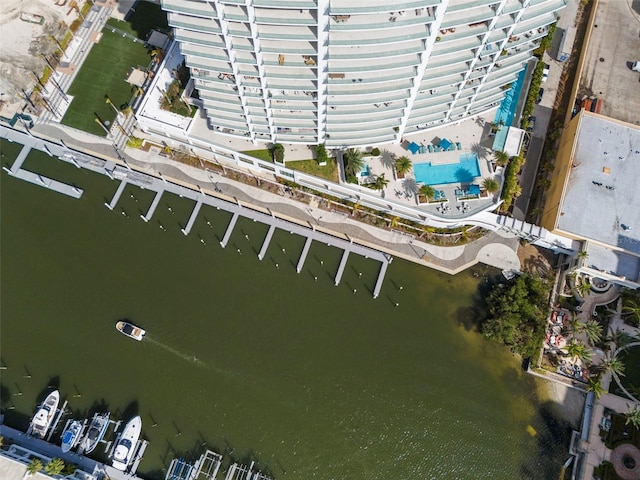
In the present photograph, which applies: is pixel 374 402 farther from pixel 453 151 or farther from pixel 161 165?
pixel 161 165

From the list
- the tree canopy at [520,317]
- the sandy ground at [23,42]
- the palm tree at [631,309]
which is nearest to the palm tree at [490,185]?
the tree canopy at [520,317]

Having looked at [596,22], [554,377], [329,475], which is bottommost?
[329,475]

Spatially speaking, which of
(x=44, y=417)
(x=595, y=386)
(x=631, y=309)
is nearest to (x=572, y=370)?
(x=595, y=386)

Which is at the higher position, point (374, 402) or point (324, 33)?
point (324, 33)

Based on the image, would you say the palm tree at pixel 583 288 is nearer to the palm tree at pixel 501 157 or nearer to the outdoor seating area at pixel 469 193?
the outdoor seating area at pixel 469 193

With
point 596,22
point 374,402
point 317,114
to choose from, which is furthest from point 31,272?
point 596,22

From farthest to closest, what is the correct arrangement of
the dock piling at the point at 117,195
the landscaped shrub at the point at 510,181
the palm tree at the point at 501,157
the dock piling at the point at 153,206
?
the dock piling at the point at 117,195
the dock piling at the point at 153,206
the landscaped shrub at the point at 510,181
the palm tree at the point at 501,157
